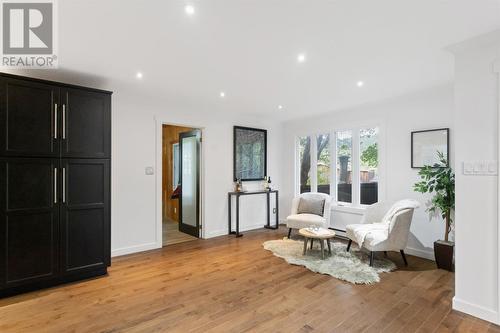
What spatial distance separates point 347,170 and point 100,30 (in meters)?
4.38

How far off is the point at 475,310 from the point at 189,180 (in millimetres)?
4513

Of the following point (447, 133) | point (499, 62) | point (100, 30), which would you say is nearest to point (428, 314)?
point (499, 62)

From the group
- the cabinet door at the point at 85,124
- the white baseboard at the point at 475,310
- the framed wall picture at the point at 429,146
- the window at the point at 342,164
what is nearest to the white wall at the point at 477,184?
the white baseboard at the point at 475,310

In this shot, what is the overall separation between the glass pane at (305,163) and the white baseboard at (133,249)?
3.30m

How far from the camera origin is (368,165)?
4695mm

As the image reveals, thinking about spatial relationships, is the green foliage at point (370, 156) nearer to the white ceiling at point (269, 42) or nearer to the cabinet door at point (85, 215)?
the white ceiling at point (269, 42)

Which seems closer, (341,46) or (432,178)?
(341,46)

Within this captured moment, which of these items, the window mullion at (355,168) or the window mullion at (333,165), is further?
the window mullion at (333,165)

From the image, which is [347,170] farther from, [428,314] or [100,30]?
[100,30]

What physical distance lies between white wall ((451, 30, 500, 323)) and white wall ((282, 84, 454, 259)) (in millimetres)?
1498

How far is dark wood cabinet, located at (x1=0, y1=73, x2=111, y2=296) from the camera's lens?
8.59 ft

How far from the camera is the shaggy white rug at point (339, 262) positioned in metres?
3.16

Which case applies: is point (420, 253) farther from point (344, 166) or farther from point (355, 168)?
point (344, 166)

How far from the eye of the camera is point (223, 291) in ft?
9.22
